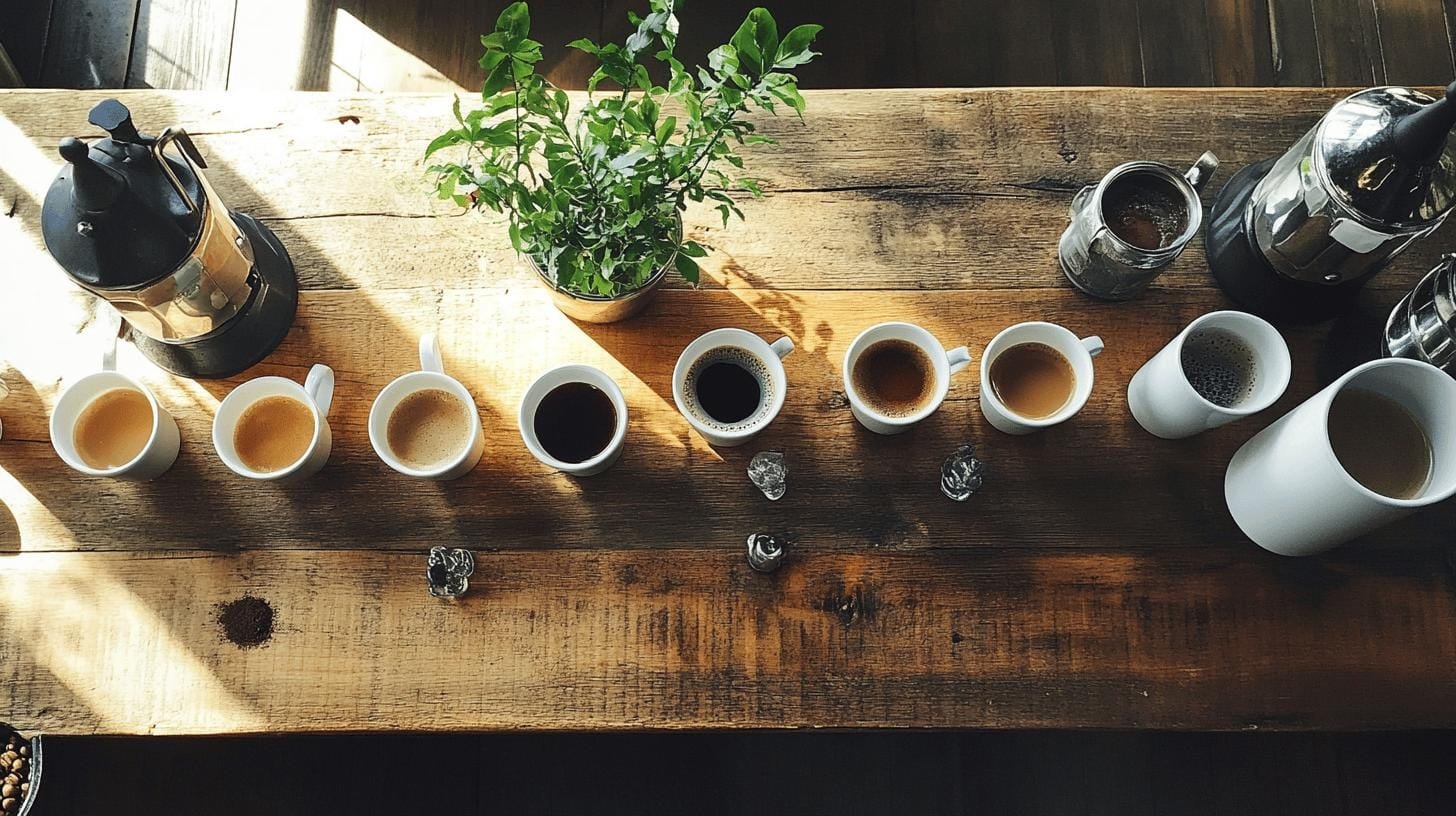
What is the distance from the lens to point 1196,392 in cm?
110

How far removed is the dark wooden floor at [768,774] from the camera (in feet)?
5.61

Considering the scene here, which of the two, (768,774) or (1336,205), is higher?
(1336,205)

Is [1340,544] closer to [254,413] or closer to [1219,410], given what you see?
[1219,410]

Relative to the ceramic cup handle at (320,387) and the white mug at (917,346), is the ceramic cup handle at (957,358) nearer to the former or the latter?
the white mug at (917,346)

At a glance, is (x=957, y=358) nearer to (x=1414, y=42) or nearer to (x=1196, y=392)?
(x=1196, y=392)

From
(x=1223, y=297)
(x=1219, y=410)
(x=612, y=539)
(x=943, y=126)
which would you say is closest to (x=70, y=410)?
(x=612, y=539)

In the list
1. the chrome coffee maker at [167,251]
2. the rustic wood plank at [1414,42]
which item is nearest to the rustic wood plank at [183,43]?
the chrome coffee maker at [167,251]

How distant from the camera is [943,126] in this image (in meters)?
1.30

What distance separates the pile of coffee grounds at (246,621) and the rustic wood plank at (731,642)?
0.5 inches

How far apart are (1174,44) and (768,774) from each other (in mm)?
1844

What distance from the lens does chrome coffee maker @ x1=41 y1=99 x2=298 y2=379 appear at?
983mm

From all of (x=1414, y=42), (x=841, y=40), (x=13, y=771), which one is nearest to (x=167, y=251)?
(x=13, y=771)

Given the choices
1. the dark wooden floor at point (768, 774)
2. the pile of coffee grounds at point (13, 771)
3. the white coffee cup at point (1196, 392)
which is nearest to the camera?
the white coffee cup at point (1196, 392)

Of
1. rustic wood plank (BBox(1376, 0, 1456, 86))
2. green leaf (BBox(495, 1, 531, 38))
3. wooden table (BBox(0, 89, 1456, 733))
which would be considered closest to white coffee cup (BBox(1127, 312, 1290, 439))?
wooden table (BBox(0, 89, 1456, 733))
